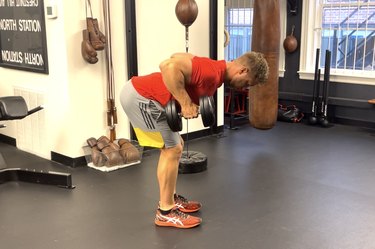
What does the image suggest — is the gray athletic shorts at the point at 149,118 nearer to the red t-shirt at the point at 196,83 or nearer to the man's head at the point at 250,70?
the red t-shirt at the point at 196,83

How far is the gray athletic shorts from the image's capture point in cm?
269

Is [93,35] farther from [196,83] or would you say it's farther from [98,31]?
[196,83]

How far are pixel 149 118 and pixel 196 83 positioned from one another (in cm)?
40

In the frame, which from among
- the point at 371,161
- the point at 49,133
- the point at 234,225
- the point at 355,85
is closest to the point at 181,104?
the point at 234,225

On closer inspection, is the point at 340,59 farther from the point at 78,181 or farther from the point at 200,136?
the point at 78,181

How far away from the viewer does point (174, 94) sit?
2469 mm

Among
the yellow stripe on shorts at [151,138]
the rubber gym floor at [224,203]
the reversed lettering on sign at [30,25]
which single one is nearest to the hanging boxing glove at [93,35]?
the reversed lettering on sign at [30,25]

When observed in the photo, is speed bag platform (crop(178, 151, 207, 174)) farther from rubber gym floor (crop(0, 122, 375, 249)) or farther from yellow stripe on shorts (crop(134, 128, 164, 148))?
yellow stripe on shorts (crop(134, 128, 164, 148))

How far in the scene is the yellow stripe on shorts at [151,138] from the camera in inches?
110

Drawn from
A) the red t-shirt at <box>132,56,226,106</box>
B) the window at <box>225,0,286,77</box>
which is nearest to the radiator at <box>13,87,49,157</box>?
the red t-shirt at <box>132,56,226,106</box>

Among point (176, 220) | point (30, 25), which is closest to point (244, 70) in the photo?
point (176, 220)

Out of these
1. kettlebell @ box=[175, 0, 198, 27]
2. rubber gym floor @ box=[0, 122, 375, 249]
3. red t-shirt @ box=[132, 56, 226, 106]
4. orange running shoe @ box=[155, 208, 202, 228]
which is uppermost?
kettlebell @ box=[175, 0, 198, 27]

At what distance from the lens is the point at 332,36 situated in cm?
590

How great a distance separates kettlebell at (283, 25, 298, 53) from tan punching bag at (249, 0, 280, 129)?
169 centimetres
